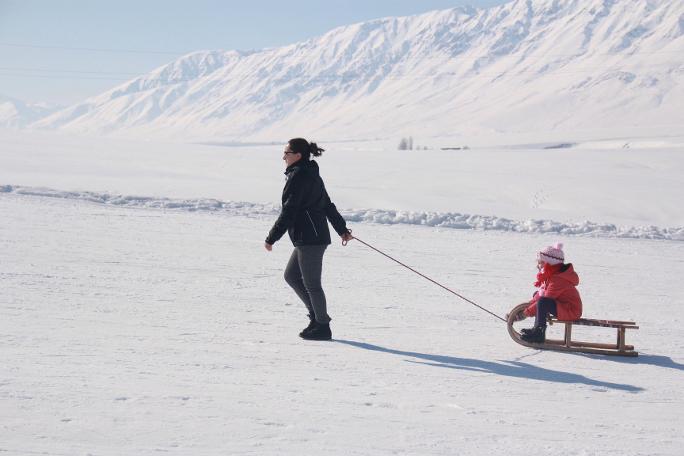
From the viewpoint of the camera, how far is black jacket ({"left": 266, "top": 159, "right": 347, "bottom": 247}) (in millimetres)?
5766

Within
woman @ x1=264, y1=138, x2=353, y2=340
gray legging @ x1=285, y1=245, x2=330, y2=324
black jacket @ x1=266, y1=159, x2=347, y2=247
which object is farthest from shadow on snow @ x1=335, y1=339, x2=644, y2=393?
black jacket @ x1=266, y1=159, x2=347, y2=247

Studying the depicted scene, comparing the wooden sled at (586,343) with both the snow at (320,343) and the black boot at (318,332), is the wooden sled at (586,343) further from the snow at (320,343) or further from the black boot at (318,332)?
the black boot at (318,332)

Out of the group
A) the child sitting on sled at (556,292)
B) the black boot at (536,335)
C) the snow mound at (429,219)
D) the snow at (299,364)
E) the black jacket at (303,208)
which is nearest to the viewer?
the snow at (299,364)

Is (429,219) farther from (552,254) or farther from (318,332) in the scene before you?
(318,332)

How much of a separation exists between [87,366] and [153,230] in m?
7.98

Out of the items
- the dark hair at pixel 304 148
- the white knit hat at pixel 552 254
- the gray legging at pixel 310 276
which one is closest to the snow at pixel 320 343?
the gray legging at pixel 310 276

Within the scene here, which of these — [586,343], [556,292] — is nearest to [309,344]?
[556,292]

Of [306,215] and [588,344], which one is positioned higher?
[306,215]

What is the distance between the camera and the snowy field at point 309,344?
13.1 feet

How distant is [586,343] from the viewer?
6.19 meters

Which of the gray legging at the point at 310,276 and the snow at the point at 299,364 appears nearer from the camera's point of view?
the snow at the point at 299,364

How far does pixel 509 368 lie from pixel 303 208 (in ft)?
6.65

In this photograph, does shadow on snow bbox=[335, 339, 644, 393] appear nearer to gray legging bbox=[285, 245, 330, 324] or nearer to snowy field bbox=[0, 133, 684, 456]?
snowy field bbox=[0, 133, 684, 456]

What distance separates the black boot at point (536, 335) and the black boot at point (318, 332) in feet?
5.57
